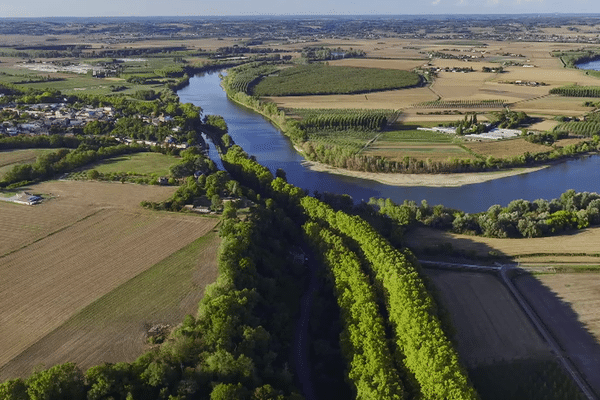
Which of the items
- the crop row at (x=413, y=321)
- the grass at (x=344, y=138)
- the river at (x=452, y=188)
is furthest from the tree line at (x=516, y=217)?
the grass at (x=344, y=138)

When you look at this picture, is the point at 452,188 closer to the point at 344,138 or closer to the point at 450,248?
the point at 450,248

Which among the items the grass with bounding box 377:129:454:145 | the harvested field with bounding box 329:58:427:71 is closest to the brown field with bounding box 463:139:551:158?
the grass with bounding box 377:129:454:145

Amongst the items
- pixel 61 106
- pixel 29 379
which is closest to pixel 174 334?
pixel 29 379

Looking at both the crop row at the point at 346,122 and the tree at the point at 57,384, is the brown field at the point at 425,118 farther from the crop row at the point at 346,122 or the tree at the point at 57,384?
the tree at the point at 57,384

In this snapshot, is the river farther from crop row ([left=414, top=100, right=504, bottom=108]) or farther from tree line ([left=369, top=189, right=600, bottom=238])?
crop row ([left=414, top=100, right=504, bottom=108])

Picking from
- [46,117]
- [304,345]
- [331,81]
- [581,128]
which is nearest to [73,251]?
[304,345]
